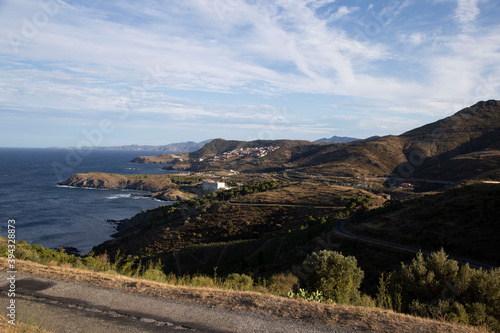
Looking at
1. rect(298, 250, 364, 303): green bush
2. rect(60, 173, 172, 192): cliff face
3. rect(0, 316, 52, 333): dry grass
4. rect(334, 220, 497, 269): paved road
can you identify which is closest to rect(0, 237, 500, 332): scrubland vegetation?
rect(298, 250, 364, 303): green bush

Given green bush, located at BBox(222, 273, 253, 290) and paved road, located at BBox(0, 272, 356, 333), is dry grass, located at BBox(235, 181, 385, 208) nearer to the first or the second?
green bush, located at BBox(222, 273, 253, 290)

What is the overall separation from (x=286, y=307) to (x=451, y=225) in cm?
2209

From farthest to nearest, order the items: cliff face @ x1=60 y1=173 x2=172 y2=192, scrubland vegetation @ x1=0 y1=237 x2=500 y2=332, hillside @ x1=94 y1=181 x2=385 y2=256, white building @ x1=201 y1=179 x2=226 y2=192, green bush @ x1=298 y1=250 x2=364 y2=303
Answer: cliff face @ x1=60 y1=173 x2=172 y2=192 → white building @ x1=201 y1=179 x2=226 y2=192 → hillside @ x1=94 y1=181 x2=385 y2=256 → green bush @ x1=298 y1=250 x2=364 y2=303 → scrubland vegetation @ x1=0 y1=237 x2=500 y2=332

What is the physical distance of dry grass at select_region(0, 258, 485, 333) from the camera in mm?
6242

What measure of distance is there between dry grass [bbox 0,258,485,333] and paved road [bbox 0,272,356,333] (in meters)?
0.27

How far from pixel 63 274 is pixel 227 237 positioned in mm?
34398

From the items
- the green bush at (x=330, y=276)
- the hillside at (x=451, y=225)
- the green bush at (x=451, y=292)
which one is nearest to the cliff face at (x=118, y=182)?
the hillside at (x=451, y=225)

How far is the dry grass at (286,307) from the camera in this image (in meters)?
6.24

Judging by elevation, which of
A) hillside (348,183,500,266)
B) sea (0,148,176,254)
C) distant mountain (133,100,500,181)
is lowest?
sea (0,148,176,254)

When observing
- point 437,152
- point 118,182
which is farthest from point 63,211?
point 437,152

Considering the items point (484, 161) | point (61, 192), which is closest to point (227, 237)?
point (484, 161)

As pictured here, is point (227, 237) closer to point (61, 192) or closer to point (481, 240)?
point (481, 240)

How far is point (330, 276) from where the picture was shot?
10016 mm

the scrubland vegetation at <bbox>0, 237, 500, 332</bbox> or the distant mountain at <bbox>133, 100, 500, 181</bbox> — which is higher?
the distant mountain at <bbox>133, 100, 500, 181</bbox>
